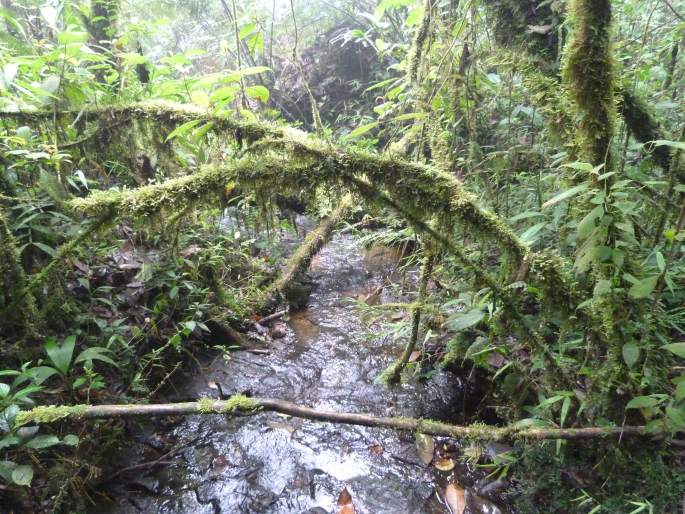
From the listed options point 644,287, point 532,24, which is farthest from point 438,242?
point 532,24

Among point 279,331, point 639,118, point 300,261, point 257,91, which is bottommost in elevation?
point 279,331

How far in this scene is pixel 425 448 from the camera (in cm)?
255

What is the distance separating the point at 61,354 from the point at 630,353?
2.70m

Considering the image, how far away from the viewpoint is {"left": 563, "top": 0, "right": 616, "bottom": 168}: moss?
151cm

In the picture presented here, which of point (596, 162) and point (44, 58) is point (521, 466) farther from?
point (44, 58)

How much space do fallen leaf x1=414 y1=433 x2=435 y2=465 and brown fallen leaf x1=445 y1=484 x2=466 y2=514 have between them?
0.68 ft

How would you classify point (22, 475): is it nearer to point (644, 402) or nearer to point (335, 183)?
point (335, 183)

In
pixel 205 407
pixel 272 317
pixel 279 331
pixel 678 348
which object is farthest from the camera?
pixel 272 317

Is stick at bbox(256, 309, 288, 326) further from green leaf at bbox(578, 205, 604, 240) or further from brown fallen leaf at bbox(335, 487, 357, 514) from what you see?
green leaf at bbox(578, 205, 604, 240)

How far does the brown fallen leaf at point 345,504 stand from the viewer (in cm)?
221

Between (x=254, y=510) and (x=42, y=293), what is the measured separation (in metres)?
1.83

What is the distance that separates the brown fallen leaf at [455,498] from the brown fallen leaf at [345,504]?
53 cm

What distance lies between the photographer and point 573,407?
195 centimetres

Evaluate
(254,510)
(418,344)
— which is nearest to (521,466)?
(418,344)
